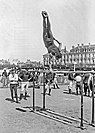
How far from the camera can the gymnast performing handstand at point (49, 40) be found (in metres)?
8.84

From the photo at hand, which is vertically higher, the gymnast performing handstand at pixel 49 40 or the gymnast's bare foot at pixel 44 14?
the gymnast's bare foot at pixel 44 14

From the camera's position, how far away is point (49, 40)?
9148mm

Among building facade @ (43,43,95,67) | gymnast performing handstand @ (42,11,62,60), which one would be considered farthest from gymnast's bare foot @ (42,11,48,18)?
building facade @ (43,43,95,67)

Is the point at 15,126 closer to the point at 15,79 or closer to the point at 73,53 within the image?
the point at 15,79

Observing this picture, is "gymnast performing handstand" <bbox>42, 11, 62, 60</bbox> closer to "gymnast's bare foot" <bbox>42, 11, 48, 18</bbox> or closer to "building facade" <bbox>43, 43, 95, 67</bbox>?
"gymnast's bare foot" <bbox>42, 11, 48, 18</bbox>

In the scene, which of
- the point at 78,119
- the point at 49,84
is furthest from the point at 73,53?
the point at 78,119

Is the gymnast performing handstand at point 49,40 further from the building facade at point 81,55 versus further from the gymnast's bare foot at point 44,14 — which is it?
the building facade at point 81,55

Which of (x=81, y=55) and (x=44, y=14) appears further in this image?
(x=81, y=55)

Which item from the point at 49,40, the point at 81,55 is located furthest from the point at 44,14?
the point at 81,55

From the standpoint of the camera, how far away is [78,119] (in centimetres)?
702

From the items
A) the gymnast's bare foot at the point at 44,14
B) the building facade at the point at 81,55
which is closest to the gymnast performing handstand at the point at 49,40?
the gymnast's bare foot at the point at 44,14

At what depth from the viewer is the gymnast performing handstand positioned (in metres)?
8.84

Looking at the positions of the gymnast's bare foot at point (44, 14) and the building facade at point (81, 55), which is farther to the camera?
the building facade at point (81, 55)

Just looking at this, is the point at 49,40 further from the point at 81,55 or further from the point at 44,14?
the point at 81,55
